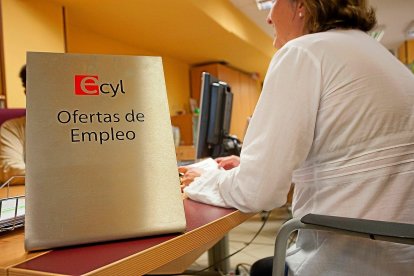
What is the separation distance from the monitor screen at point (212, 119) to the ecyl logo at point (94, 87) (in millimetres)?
1026

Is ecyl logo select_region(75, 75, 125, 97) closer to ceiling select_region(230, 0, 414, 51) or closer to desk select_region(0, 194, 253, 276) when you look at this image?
desk select_region(0, 194, 253, 276)

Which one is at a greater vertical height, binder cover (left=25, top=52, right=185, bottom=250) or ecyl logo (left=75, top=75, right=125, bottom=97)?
ecyl logo (left=75, top=75, right=125, bottom=97)

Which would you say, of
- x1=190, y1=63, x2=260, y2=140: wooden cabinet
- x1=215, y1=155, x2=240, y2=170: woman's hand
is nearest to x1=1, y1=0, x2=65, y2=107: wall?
x1=215, y1=155, x2=240, y2=170: woman's hand

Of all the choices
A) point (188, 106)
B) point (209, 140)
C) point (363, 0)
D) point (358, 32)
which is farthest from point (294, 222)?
point (188, 106)

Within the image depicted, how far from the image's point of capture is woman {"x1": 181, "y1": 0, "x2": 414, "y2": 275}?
74 centimetres

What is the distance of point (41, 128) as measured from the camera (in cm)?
54

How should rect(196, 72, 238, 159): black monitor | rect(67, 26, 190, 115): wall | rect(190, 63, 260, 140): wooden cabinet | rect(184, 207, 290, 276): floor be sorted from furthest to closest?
rect(190, 63, 260, 140): wooden cabinet → rect(67, 26, 190, 115): wall → rect(184, 207, 290, 276): floor → rect(196, 72, 238, 159): black monitor

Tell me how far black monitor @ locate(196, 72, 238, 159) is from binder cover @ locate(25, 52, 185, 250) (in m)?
1.02

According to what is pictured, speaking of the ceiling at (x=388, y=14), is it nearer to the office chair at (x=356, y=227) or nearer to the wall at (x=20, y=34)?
the wall at (x=20, y=34)

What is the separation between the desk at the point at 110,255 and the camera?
437 millimetres

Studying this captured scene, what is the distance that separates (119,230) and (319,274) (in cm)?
48

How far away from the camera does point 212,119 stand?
171cm

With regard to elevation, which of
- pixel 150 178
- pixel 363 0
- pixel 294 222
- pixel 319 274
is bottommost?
pixel 319 274

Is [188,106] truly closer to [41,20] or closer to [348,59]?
[41,20]
